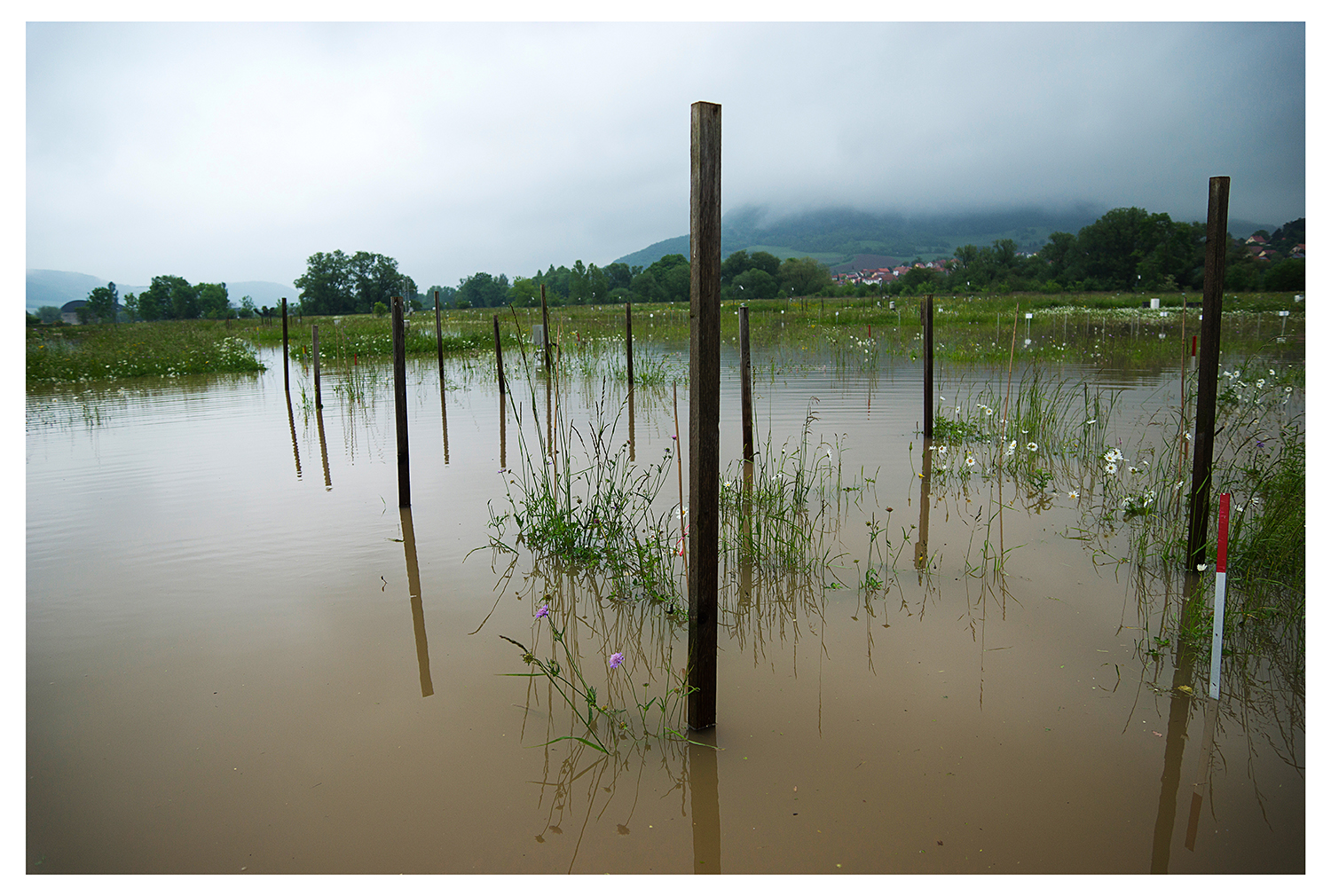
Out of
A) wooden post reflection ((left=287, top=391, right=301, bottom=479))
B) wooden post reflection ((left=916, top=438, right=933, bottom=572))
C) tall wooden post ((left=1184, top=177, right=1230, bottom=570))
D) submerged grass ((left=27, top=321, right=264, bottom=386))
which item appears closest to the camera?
tall wooden post ((left=1184, top=177, right=1230, bottom=570))

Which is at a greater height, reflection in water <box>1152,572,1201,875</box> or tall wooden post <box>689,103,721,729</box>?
tall wooden post <box>689,103,721,729</box>

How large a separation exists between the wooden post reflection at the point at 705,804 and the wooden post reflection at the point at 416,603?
51.1 inches

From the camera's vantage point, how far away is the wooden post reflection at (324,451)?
23.0 feet

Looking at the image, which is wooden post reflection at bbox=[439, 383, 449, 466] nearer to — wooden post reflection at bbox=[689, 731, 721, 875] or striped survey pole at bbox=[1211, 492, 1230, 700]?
wooden post reflection at bbox=[689, 731, 721, 875]

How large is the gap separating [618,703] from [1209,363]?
138 inches

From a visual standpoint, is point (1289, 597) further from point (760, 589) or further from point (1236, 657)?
point (760, 589)

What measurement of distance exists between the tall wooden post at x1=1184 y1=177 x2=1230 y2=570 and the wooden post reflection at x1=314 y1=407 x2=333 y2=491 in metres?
6.74

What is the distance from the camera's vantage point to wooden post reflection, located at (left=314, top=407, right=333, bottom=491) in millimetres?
7016

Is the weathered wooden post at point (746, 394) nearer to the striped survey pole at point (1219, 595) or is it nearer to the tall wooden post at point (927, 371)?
the tall wooden post at point (927, 371)

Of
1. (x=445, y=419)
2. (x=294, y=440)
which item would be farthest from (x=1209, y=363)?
(x=294, y=440)

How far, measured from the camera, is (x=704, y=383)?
2441mm

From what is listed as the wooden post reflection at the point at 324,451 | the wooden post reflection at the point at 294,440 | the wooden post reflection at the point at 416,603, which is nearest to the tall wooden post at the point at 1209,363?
the wooden post reflection at the point at 416,603

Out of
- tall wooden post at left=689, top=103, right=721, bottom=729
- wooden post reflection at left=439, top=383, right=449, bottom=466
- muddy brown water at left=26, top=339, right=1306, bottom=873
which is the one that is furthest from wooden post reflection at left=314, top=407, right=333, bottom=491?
tall wooden post at left=689, top=103, right=721, bottom=729

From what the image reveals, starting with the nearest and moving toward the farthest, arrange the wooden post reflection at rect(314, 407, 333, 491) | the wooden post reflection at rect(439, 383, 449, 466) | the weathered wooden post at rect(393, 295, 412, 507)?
the weathered wooden post at rect(393, 295, 412, 507)
the wooden post reflection at rect(314, 407, 333, 491)
the wooden post reflection at rect(439, 383, 449, 466)
